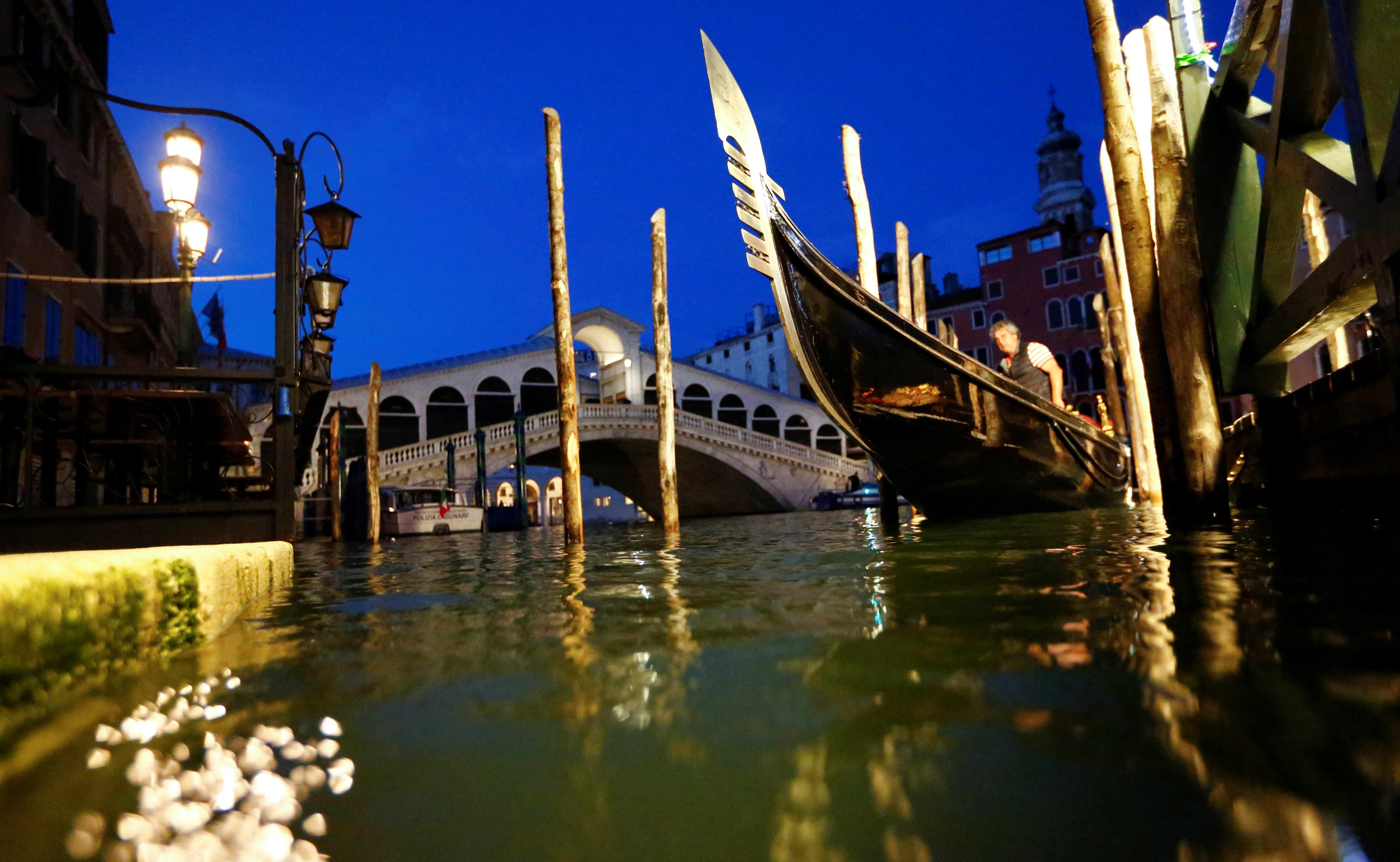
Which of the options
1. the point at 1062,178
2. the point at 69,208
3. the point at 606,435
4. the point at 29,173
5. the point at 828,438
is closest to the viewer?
the point at 29,173

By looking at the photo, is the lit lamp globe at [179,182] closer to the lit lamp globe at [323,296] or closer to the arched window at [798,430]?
the lit lamp globe at [323,296]

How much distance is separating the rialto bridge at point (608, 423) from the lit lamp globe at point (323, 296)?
14609mm

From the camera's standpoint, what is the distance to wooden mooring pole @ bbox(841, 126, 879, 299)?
27.8 feet

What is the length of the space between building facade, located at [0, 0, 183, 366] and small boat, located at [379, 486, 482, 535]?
551 cm

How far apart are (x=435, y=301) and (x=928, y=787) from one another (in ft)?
494

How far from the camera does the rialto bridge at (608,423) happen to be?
21234 mm

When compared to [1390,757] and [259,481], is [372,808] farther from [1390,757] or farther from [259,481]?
[259,481]

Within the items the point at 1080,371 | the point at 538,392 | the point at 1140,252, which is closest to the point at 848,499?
the point at 1080,371

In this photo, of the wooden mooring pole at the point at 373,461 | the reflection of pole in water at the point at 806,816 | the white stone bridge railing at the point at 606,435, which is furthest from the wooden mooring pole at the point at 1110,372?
the reflection of pole in water at the point at 806,816

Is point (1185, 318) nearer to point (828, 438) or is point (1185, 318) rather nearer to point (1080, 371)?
point (1080, 371)

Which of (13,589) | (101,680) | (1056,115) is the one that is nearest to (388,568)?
(101,680)

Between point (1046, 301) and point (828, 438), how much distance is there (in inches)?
364

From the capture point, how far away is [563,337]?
8.44 m

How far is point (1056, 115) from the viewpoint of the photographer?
156 feet
